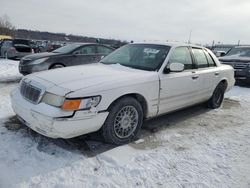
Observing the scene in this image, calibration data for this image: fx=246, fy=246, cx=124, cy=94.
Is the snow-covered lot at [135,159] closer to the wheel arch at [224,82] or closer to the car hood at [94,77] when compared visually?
the car hood at [94,77]

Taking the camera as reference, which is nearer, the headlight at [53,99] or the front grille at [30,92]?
the headlight at [53,99]

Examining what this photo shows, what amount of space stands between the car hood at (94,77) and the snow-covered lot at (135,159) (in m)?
0.92

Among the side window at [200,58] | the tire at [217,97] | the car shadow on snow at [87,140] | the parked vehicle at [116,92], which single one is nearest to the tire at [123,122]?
the parked vehicle at [116,92]

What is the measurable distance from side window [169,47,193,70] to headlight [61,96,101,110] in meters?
1.74

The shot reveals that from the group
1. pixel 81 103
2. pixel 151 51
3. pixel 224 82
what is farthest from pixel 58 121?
pixel 224 82

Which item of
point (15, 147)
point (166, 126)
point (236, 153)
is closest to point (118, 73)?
point (166, 126)

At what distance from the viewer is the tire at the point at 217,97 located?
19.4 ft

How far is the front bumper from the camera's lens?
309 centimetres

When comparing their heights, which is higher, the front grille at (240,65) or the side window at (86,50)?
the side window at (86,50)

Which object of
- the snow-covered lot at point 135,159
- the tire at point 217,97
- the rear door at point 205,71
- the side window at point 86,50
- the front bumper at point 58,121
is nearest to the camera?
the snow-covered lot at point 135,159

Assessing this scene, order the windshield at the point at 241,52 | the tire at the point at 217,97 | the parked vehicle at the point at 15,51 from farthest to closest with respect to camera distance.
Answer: the parked vehicle at the point at 15,51
the windshield at the point at 241,52
the tire at the point at 217,97

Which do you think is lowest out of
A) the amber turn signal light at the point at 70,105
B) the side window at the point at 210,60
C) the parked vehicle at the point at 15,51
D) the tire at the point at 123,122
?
the tire at the point at 123,122

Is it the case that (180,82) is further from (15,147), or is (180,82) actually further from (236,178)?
(15,147)

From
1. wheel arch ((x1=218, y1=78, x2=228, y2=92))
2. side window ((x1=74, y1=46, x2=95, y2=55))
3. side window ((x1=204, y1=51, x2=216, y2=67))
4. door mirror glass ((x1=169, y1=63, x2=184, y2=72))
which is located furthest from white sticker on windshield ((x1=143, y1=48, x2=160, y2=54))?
side window ((x1=74, y1=46, x2=95, y2=55))
